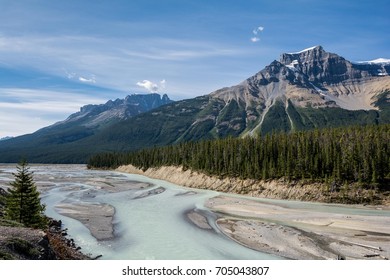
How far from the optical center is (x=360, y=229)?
148 ft

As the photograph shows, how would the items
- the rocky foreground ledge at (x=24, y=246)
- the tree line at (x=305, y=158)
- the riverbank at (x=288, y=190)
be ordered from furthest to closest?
the tree line at (x=305, y=158), the riverbank at (x=288, y=190), the rocky foreground ledge at (x=24, y=246)

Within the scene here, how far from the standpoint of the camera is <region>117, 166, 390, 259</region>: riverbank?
35.0 m

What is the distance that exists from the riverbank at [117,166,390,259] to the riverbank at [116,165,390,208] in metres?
0.25

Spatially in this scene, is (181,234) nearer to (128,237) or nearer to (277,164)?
(128,237)

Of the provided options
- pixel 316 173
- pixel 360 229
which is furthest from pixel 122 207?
pixel 316 173

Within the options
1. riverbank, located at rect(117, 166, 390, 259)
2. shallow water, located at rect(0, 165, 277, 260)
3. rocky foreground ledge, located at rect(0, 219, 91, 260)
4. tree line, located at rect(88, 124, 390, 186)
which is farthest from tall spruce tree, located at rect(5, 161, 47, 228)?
tree line, located at rect(88, 124, 390, 186)

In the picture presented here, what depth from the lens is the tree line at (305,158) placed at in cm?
7731

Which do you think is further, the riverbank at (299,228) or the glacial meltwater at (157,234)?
the riverbank at (299,228)

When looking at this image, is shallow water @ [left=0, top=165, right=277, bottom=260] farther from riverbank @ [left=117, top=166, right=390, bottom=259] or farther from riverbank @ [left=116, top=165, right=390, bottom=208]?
riverbank @ [left=116, top=165, right=390, bottom=208]

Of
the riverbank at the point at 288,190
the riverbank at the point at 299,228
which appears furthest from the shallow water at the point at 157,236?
the riverbank at the point at 288,190

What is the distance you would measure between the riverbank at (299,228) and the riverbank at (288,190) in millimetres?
247

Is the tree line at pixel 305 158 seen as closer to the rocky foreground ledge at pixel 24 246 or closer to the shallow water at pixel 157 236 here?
the shallow water at pixel 157 236

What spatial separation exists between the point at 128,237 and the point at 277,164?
58.8m

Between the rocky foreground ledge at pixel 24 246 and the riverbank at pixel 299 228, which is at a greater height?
the rocky foreground ledge at pixel 24 246
